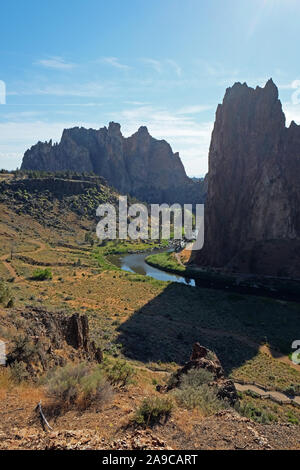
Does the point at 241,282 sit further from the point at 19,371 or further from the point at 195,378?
the point at 19,371

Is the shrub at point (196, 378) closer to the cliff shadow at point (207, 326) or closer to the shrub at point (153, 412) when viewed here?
the shrub at point (153, 412)

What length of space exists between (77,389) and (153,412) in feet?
8.59

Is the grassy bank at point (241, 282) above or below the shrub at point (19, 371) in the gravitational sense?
below

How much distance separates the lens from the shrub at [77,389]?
954 cm

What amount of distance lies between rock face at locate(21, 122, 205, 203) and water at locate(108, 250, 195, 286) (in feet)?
279

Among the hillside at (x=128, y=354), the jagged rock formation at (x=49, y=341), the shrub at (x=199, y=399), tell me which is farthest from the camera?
the jagged rock formation at (x=49, y=341)

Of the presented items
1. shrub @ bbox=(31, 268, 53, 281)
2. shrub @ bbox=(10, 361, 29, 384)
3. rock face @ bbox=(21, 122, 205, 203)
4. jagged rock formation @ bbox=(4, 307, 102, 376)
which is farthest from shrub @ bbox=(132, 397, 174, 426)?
rock face @ bbox=(21, 122, 205, 203)

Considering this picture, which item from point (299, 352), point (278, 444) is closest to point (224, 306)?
point (299, 352)

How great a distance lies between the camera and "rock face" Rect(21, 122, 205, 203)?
6275 inches

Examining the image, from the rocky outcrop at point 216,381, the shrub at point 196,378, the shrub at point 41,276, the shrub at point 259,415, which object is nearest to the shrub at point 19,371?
the shrub at point 196,378

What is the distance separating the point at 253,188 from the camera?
65.8 metres

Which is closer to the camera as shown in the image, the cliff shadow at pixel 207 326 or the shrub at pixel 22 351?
the shrub at pixel 22 351

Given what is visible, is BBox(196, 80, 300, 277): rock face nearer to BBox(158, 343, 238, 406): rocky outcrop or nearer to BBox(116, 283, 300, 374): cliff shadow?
→ BBox(116, 283, 300, 374): cliff shadow

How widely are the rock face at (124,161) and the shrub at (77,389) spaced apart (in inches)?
6016
